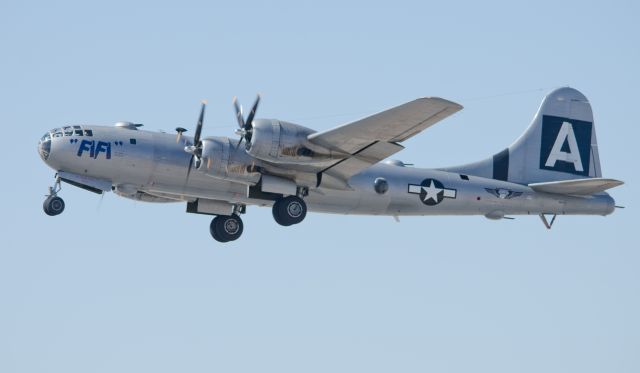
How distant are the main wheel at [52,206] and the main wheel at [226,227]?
215 inches

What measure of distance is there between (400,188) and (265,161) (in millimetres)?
4897

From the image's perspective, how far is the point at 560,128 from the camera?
1694 inches

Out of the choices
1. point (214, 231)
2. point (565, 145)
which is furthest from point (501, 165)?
point (214, 231)

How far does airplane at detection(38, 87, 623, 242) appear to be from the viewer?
35.2 m

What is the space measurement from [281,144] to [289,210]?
2524 millimetres

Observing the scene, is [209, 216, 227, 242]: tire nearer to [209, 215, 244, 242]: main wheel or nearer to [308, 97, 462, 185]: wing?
[209, 215, 244, 242]: main wheel

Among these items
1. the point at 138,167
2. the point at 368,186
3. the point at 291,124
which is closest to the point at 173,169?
the point at 138,167

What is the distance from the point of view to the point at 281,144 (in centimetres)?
3512

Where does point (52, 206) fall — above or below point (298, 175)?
below

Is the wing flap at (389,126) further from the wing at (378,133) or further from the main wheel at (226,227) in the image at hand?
the main wheel at (226,227)

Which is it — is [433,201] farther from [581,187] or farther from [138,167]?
[138,167]

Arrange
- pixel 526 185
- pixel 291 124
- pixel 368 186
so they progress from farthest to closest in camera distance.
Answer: pixel 526 185
pixel 368 186
pixel 291 124

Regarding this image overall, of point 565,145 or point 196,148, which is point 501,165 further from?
point 196,148

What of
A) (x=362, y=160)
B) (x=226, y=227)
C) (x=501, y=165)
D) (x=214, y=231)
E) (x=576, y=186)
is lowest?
(x=214, y=231)
